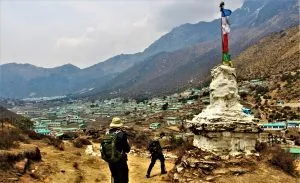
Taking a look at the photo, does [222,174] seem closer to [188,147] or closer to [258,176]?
[258,176]

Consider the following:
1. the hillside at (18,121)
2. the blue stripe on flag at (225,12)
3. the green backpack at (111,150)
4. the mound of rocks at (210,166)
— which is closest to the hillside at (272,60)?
the hillside at (18,121)

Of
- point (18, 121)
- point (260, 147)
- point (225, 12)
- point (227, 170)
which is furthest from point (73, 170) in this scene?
point (18, 121)

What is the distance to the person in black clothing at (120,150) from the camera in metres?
9.40

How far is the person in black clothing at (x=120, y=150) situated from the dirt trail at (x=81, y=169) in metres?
4.53

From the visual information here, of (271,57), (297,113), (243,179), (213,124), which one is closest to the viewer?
(243,179)

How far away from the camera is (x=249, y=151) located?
13172 mm

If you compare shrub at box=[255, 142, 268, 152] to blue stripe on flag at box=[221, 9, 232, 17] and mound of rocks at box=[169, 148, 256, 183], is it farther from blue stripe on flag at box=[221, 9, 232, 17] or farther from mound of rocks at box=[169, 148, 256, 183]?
blue stripe on flag at box=[221, 9, 232, 17]

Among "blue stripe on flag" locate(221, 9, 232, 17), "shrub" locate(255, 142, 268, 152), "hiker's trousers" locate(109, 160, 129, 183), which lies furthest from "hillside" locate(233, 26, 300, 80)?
"hiker's trousers" locate(109, 160, 129, 183)

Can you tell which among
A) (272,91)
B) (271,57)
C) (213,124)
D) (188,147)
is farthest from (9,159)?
(271,57)

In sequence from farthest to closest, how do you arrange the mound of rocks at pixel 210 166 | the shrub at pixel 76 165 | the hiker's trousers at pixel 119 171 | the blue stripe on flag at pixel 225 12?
the shrub at pixel 76 165
the blue stripe on flag at pixel 225 12
the mound of rocks at pixel 210 166
the hiker's trousers at pixel 119 171

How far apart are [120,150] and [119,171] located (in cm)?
50

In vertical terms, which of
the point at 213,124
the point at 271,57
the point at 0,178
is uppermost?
the point at 271,57

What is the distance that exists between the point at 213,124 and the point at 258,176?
72.5 inches

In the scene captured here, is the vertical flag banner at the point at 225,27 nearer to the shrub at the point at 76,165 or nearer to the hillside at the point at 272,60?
the shrub at the point at 76,165
